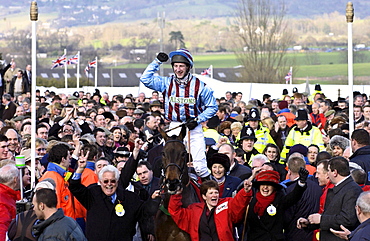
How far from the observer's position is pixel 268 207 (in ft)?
27.9

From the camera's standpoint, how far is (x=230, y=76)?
93625mm

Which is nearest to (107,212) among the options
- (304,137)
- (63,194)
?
(63,194)

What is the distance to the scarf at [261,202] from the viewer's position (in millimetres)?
8523

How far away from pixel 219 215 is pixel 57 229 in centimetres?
188

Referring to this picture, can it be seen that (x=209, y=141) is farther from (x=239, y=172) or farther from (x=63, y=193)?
(x=63, y=193)

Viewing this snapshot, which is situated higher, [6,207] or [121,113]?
[121,113]

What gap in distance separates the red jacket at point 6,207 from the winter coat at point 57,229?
48.1 inches

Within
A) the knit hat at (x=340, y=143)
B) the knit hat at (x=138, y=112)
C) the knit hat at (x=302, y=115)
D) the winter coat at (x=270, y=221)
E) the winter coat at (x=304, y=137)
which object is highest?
the knit hat at (x=302, y=115)

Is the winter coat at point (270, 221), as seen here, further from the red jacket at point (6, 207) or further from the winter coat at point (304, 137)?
the winter coat at point (304, 137)

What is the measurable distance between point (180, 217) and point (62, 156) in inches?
79.8

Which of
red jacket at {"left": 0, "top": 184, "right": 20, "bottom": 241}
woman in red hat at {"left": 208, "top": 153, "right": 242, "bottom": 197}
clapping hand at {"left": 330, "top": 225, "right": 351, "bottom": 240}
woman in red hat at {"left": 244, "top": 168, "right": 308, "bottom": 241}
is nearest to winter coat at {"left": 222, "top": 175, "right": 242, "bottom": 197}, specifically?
woman in red hat at {"left": 208, "top": 153, "right": 242, "bottom": 197}

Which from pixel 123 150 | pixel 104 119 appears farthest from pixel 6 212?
pixel 104 119

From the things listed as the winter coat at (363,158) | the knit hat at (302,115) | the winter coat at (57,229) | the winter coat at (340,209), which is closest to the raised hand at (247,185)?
the winter coat at (340,209)

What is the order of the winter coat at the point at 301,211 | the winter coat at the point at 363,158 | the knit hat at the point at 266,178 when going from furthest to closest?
the winter coat at the point at 363,158, the winter coat at the point at 301,211, the knit hat at the point at 266,178
